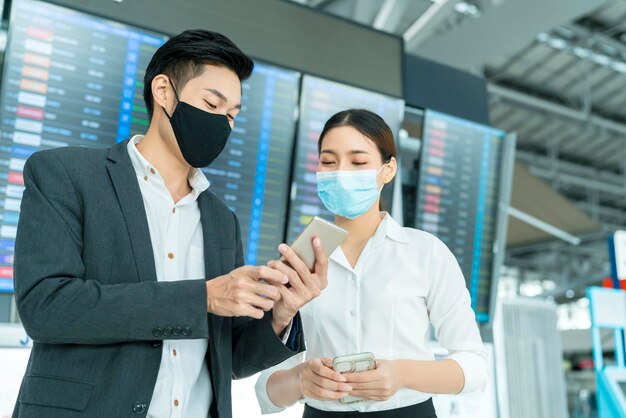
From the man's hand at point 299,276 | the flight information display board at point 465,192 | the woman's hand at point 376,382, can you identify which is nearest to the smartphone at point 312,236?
the man's hand at point 299,276

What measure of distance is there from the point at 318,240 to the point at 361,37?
210 cm

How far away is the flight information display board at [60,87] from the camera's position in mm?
2277

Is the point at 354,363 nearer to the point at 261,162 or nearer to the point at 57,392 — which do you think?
the point at 57,392

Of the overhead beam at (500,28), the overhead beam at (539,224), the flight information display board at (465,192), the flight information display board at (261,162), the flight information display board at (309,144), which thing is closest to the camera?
the flight information display board at (261,162)

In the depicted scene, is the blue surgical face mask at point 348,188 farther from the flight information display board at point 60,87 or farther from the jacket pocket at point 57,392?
the flight information display board at point 60,87

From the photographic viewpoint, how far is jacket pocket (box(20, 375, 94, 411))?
3.85ft

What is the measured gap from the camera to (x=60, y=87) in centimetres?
240

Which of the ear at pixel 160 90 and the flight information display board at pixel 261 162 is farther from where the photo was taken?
the flight information display board at pixel 261 162

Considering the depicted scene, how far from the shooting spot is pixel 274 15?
9.66 ft

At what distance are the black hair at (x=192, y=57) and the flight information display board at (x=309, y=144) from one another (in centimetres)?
136

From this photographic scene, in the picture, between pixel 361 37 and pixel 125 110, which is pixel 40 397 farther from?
pixel 361 37

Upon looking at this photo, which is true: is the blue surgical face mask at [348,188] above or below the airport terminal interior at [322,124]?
below

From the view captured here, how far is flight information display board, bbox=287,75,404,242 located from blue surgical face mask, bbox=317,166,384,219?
116cm

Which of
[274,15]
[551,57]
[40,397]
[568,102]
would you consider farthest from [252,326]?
[568,102]
